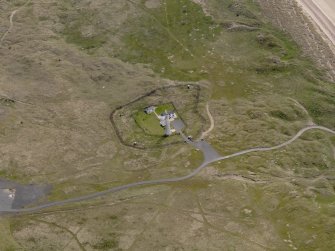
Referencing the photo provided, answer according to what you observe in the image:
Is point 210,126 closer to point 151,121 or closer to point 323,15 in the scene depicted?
point 151,121

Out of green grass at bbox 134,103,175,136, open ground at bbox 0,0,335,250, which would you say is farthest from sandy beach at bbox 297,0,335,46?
green grass at bbox 134,103,175,136

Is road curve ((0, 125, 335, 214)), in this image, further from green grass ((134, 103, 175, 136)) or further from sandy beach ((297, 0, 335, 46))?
sandy beach ((297, 0, 335, 46))

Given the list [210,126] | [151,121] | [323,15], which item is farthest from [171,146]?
[323,15]

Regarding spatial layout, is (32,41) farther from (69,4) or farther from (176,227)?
(176,227)

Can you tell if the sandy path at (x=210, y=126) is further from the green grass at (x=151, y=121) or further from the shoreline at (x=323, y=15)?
the shoreline at (x=323, y=15)

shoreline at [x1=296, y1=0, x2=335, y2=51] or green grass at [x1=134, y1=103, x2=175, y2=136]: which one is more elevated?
shoreline at [x1=296, y1=0, x2=335, y2=51]

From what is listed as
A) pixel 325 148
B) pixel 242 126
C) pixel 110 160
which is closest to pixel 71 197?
pixel 110 160

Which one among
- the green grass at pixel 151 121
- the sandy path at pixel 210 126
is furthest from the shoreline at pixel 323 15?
the green grass at pixel 151 121
